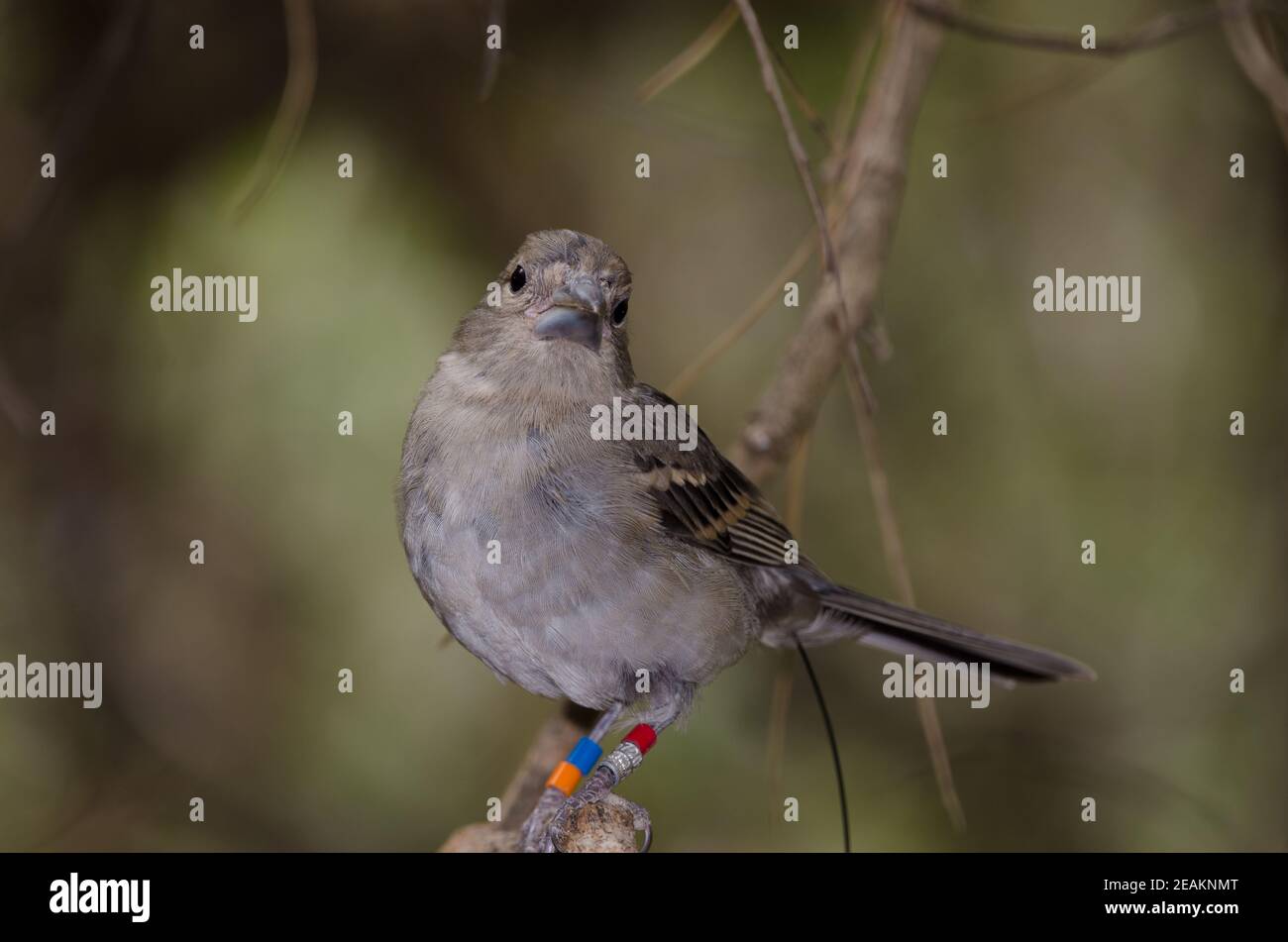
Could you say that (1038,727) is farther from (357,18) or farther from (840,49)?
(357,18)

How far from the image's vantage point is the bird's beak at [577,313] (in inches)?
128

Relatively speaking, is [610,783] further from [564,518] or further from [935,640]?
[935,640]

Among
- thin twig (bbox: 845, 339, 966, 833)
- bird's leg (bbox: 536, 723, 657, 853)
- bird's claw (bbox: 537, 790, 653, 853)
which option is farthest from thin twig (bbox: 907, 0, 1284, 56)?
bird's claw (bbox: 537, 790, 653, 853)

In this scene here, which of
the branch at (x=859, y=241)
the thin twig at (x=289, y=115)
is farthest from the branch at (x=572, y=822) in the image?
the thin twig at (x=289, y=115)

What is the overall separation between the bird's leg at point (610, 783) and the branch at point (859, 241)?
1285 millimetres

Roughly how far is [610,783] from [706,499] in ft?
3.02

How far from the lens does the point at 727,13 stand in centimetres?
370

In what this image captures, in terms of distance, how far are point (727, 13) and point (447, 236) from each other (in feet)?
6.61

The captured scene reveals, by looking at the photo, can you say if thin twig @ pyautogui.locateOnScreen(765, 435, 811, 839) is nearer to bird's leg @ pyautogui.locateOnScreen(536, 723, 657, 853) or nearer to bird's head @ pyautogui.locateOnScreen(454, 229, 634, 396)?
bird's leg @ pyautogui.locateOnScreen(536, 723, 657, 853)

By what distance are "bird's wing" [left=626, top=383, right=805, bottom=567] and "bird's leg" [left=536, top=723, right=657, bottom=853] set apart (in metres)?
0.61

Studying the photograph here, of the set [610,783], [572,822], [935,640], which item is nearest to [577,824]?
[572,822]

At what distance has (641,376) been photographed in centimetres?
564

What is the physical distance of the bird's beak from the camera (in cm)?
326
